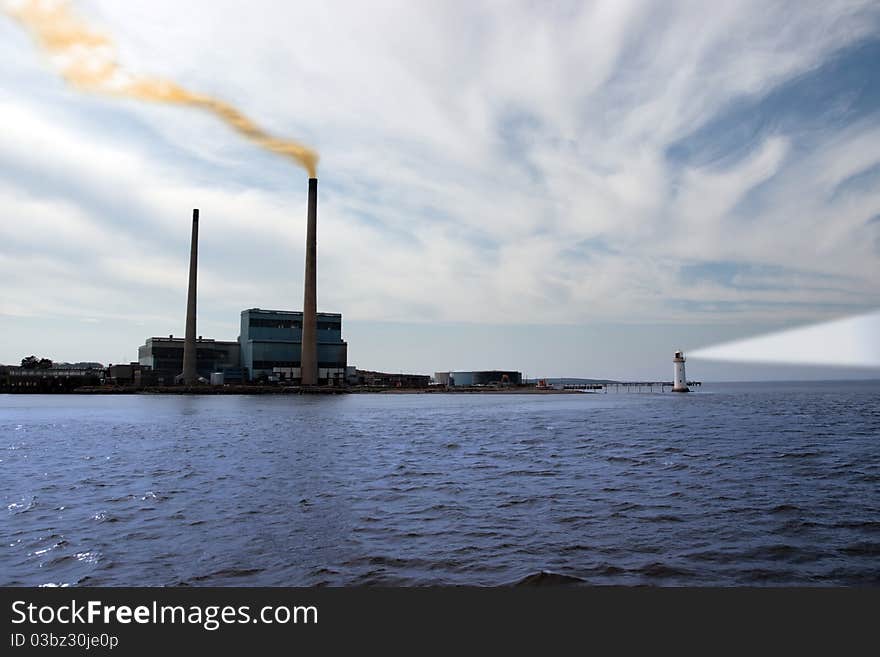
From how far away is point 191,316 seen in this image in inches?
6378

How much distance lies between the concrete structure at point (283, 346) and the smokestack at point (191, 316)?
15413 mm

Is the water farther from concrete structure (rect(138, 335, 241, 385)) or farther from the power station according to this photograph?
concrete structure (rect(138, 335, 241, 385))

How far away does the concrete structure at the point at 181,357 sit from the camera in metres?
181

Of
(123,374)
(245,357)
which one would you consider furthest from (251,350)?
(123,374)

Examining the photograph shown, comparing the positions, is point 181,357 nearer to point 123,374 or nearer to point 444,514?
point 123,374

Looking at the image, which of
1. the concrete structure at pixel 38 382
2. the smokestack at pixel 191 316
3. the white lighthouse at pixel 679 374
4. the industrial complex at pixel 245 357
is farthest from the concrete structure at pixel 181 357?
the white lighthouse at pixel 679 374

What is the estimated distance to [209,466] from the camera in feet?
105

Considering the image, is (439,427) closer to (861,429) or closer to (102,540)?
(861,429)

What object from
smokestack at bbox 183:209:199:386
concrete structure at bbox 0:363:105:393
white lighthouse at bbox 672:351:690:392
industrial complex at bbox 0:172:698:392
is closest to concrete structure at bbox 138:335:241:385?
industrial complex at bbox 0:172:698:392

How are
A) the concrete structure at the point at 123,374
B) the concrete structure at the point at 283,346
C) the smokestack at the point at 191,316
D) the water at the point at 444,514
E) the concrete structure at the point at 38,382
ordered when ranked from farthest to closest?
the concrete structure at the point at 38,382, the concrete structure at the point at 123,374, the concrete structure at the point at 283,346, the smokestack at the point at 191,316, the water at the point at 444,514

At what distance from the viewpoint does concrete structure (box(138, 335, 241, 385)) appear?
594 ft

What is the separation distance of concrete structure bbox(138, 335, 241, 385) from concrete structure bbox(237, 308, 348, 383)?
16.9 ft

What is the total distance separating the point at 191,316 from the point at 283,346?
26867 millimetres

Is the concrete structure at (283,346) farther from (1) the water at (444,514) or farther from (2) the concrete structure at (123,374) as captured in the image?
(1) the water at (444,514)
